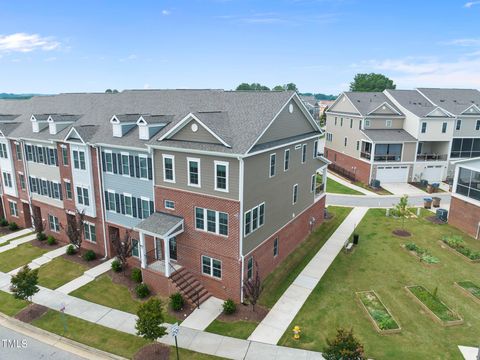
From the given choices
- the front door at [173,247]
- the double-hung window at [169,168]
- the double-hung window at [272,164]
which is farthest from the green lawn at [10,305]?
the double-hung window at [272,164]

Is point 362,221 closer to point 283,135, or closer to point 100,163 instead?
point 283,135

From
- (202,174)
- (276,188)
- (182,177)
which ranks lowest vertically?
(276,188)

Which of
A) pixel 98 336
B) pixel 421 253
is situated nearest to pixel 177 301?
pixel 98 336

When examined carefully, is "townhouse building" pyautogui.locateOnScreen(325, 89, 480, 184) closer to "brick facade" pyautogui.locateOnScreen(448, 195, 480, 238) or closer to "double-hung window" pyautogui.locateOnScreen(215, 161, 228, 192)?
"brick facade" pyautogui.locateOnScreen(448, 195, 480, 238)

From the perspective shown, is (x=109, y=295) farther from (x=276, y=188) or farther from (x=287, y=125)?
(x=287, y=125)

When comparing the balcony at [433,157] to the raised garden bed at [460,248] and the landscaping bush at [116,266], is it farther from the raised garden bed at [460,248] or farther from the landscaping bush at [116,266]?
the landscaping bush at [116,266]

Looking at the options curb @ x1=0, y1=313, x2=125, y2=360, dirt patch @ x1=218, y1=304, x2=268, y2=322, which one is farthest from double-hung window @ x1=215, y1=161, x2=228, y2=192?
curb @ x1=0, y1=313, x2=125, y2=360
